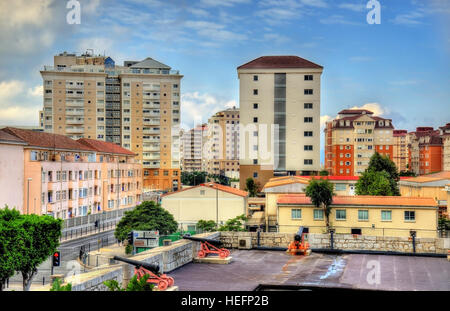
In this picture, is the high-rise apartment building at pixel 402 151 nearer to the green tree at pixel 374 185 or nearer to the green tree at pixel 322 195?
the green tree at pixel 374 185

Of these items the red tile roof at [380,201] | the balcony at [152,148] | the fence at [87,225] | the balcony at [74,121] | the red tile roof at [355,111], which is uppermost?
the red tile roof at [355,111]

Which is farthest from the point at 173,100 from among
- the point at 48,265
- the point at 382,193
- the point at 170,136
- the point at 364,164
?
the point at 48,265

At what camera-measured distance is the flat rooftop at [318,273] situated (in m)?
10.4

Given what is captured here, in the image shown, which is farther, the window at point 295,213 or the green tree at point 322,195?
the window at point 295,213

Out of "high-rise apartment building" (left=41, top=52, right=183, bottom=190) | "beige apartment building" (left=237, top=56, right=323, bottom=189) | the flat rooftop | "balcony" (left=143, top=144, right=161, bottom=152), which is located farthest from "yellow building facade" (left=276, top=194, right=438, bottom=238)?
"balcony" (left=143, top=144, right=161, bottom=152)

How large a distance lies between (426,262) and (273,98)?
45.5 metres

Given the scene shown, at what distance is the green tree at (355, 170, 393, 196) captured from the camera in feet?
119

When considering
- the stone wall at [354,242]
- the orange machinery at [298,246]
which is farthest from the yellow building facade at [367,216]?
the orange machinery at [298,246]

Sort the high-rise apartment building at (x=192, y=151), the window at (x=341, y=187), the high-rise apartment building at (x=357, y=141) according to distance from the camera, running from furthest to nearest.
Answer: the high-rise apartment building at (x=192, y=151) → the high-rise apartment building at (x=357, y=141) → the window at (x=341, y=187)

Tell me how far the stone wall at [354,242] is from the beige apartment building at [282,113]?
4177 centimetres

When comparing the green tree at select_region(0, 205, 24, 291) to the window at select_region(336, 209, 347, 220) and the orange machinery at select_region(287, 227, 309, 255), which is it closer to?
the orange machinery at select_region(287, 227, 309, 255)
